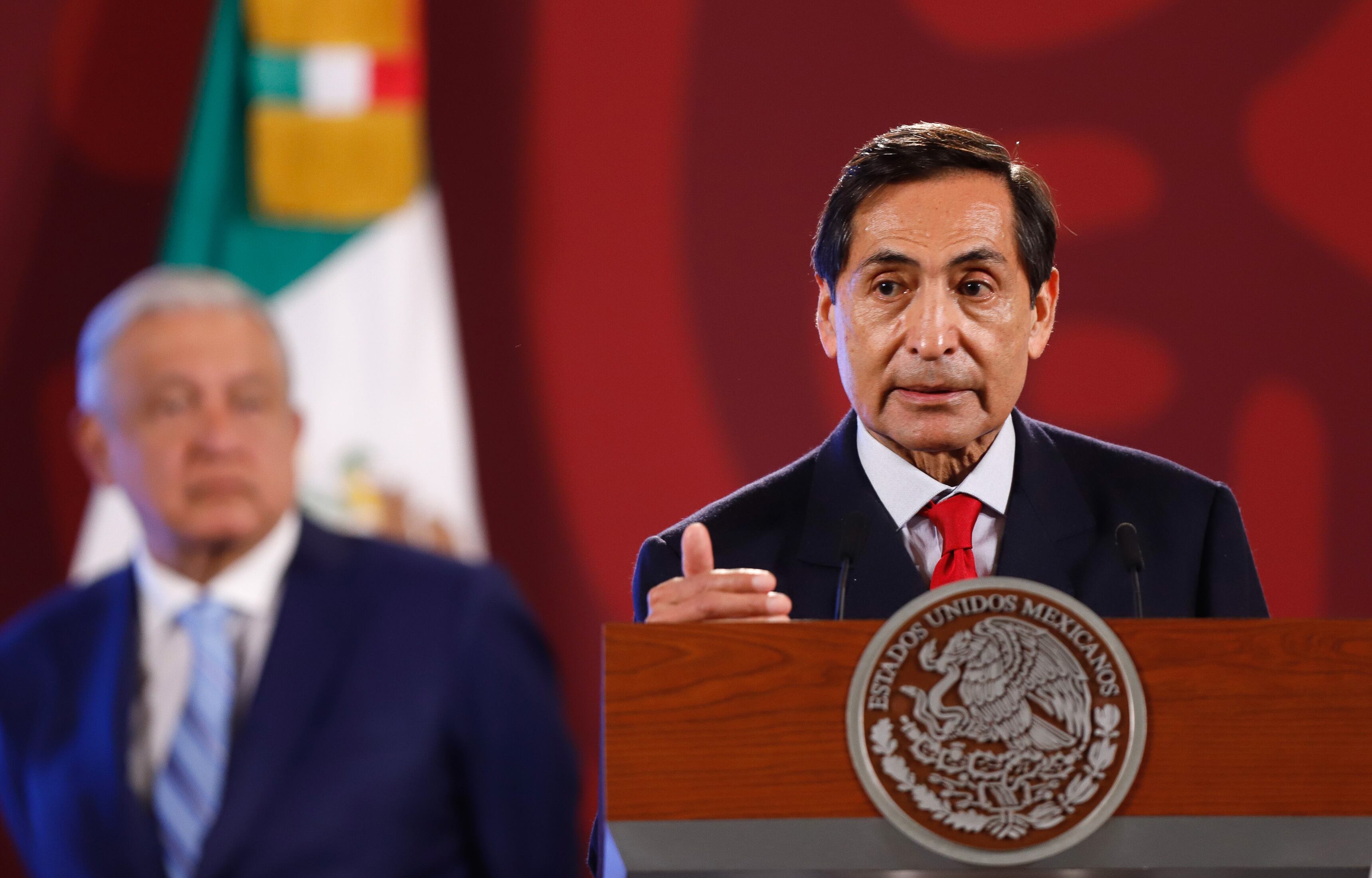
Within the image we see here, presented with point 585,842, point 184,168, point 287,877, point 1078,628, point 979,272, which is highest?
point 184,168

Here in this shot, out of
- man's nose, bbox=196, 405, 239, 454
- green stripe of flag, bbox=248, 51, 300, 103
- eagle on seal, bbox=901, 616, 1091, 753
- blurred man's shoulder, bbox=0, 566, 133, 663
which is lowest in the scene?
blurred man's shoulder, bbox=0, 566, 133, 663

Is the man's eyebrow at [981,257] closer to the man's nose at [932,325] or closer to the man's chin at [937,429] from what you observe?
the man's nose at [932,325]

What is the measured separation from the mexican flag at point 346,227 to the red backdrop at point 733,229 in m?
0.08

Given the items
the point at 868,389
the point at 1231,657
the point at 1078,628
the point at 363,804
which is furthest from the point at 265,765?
the point at 1231,657

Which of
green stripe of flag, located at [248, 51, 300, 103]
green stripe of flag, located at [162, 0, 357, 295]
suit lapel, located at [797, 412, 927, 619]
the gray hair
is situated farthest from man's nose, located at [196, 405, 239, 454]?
green stripe of flag, located at [248, 51, 300, 103]

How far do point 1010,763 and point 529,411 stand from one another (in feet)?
7.65

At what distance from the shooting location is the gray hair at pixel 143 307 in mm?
1960

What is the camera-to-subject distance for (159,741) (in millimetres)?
1826

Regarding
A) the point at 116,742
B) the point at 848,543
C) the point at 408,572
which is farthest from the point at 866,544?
the point at 116,742

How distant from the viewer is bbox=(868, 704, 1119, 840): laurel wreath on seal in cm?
122

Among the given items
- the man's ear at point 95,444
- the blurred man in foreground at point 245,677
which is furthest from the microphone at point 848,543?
the man's ear at point 95,444

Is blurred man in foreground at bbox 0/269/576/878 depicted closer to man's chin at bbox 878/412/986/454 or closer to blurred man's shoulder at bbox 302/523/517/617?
blurred man's shoulder at bbox 302/523/517/617

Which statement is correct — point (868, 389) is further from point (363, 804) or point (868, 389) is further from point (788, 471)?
point (363, 804)

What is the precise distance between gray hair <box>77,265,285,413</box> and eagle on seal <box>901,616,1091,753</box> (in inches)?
45.5
